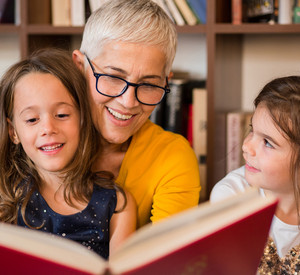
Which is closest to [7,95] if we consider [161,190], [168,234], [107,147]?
[107,147]

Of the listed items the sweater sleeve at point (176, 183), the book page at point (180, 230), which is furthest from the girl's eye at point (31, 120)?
the book page at point (180, 230)

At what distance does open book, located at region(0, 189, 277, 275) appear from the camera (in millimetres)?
605

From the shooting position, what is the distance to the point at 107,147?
4.76ft

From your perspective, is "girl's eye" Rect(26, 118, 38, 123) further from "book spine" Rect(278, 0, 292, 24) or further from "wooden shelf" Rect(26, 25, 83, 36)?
"book spine" Rect(278, 0, 292, 24)

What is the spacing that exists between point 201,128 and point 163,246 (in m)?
1.41

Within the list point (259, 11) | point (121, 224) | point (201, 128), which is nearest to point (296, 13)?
point (259, 11)

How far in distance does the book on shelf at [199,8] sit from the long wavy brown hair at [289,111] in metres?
0.69

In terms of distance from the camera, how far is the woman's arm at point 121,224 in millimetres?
1252

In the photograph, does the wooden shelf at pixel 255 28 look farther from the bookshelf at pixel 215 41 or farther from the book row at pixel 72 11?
the book row at pixel 72 11

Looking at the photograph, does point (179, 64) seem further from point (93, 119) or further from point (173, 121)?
point (93, 119)

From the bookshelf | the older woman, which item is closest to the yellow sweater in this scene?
the older woman

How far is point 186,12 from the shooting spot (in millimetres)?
1867

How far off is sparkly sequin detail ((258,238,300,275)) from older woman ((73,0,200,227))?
285mm

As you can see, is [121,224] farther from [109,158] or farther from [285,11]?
[285,11]
